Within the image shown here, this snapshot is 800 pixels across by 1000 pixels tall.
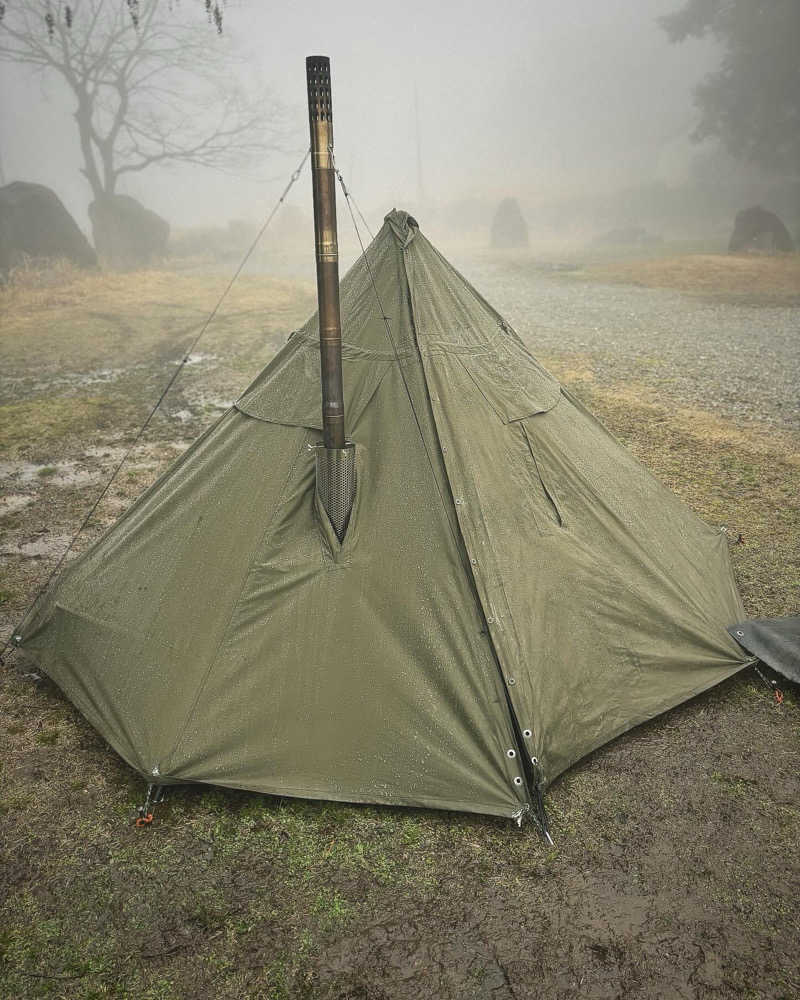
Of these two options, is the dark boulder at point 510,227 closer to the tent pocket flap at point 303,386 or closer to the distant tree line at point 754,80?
the distant tree line at point 754,80

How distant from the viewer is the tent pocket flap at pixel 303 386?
4.61 metres

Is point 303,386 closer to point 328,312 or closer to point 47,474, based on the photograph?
point 328,312

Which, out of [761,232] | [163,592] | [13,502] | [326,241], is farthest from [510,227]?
[163,592]

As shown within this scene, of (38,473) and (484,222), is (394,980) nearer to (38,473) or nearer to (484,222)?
(38,473)

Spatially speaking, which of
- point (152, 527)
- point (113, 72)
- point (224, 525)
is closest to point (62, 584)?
point (152, 527)

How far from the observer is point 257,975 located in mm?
3160

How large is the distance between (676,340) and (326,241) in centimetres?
1360

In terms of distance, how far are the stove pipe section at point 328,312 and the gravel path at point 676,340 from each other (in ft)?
27.1

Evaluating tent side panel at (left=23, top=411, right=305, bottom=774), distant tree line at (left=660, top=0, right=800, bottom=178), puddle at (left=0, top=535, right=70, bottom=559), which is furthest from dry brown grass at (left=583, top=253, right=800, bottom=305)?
tent side panel at (left=23, top=411, right=305, bottom=774)

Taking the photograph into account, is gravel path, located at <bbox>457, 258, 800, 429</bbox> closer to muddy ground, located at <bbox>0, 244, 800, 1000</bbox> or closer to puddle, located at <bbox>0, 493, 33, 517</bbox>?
muddy ground, located at <bbox>0, 244, 800, 1000</bbox>

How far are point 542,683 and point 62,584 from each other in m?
3.42

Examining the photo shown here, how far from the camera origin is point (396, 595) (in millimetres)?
4227

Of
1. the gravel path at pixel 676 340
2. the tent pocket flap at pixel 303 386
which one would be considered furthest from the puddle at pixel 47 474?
the gravel path at pixel 676 340

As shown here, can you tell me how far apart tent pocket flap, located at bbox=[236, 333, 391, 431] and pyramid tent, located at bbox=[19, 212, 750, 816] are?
2 cm
